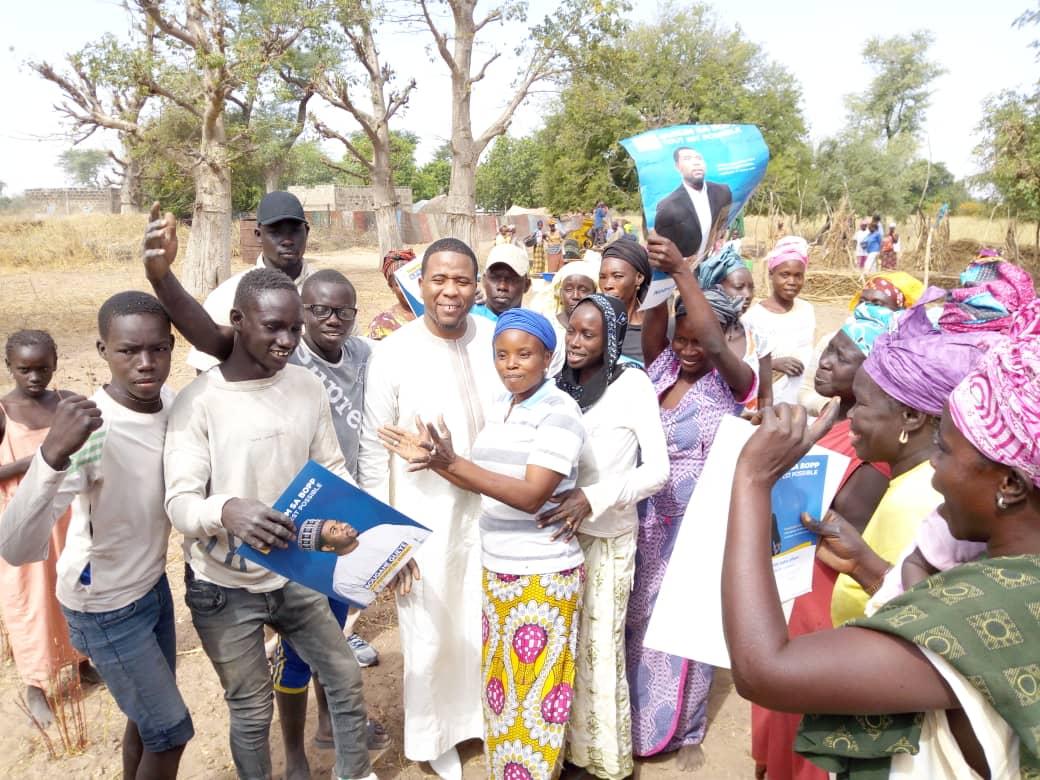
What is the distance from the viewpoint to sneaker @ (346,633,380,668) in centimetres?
381

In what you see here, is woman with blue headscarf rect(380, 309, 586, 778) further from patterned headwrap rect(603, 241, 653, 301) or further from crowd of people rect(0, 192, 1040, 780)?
patterned headwrap rect(603, 241, 653, 301)

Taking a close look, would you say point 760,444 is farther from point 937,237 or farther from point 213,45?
point 937,237

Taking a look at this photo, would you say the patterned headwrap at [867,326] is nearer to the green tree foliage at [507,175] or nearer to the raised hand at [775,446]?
the raised hand at [775,446]

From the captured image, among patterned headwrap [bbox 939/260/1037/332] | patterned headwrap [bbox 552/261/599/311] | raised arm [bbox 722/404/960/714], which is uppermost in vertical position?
patterned headwrap [bbox 552/261/599/311]

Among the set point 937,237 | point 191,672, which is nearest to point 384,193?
point 937,237

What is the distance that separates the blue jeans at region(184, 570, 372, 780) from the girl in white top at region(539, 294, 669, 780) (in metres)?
0.89

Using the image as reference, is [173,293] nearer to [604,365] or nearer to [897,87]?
[604,365]

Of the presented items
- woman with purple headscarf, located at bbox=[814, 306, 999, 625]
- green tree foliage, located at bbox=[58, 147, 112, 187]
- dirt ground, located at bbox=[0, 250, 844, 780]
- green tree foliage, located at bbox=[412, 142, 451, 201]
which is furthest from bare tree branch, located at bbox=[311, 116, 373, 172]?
green tree foliage, located at bbox=[58, 147, 112, 187]

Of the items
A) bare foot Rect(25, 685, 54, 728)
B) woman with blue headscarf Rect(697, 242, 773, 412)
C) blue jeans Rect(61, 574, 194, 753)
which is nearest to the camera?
blue jeans Rect(61, 574, 194, 753)

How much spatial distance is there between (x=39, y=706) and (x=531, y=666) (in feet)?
8.04

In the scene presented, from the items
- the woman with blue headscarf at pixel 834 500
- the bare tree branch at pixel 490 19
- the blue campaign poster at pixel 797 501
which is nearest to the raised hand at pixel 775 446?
the blue campaign poster at pixel 797 501

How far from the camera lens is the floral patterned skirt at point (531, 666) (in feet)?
8.27

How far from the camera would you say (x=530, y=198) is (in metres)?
53.6

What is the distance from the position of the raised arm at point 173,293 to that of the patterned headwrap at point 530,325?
90 cm
